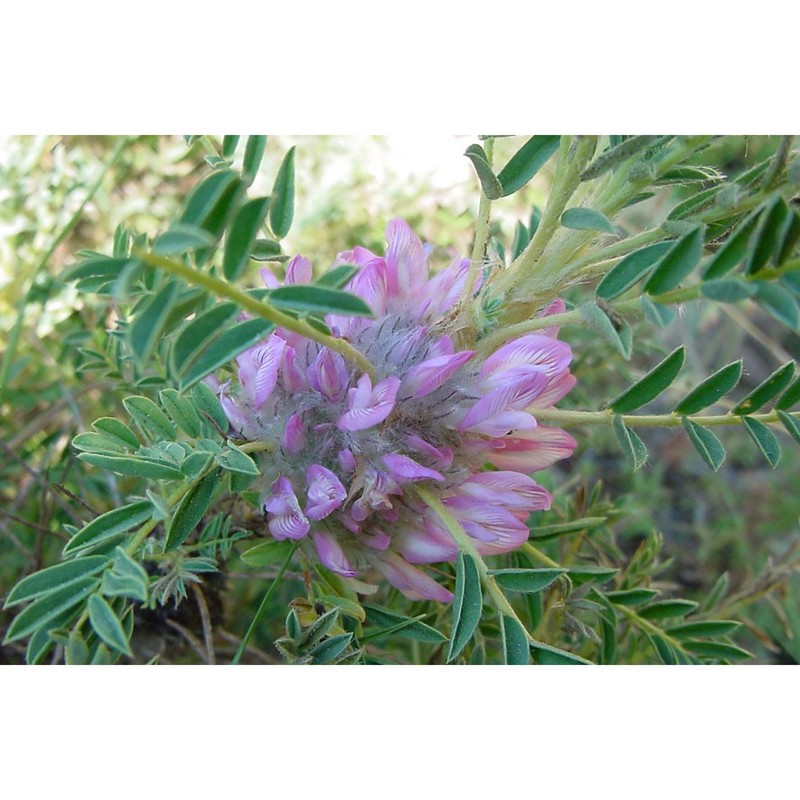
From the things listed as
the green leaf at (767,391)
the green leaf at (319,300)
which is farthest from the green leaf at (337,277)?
the green leaf at (767,391)

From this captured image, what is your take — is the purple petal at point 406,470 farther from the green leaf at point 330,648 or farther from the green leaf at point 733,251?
the green leaf at point 733,251

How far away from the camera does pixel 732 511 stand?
164 cm

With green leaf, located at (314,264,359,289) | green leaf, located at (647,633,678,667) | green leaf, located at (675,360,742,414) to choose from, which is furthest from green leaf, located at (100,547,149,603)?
green leaf, located at (647,633,678,667)

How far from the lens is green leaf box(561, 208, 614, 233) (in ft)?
1.94

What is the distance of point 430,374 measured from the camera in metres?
0.63

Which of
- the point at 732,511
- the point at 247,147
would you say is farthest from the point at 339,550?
the point at 732,511

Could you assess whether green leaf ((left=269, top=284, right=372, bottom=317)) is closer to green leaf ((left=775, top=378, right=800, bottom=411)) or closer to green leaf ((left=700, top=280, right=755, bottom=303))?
green leaf ((left=700, top=280, right=755, bottom=303))

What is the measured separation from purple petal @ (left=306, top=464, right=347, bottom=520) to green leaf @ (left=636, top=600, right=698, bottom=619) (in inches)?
16.2

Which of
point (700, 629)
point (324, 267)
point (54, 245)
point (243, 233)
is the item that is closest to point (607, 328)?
point (243, 233)

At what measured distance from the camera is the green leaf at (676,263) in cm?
54

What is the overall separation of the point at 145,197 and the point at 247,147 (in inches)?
45.3

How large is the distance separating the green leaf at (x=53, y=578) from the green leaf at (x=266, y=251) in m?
0.27

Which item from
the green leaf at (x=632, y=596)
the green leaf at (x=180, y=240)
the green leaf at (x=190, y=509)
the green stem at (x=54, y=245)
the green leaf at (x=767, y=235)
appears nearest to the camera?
the green leaf at (x=180, y=240)

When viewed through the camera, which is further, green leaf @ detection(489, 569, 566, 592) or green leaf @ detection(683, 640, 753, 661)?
green leaf @ detection(683, 640, 753, 661)
